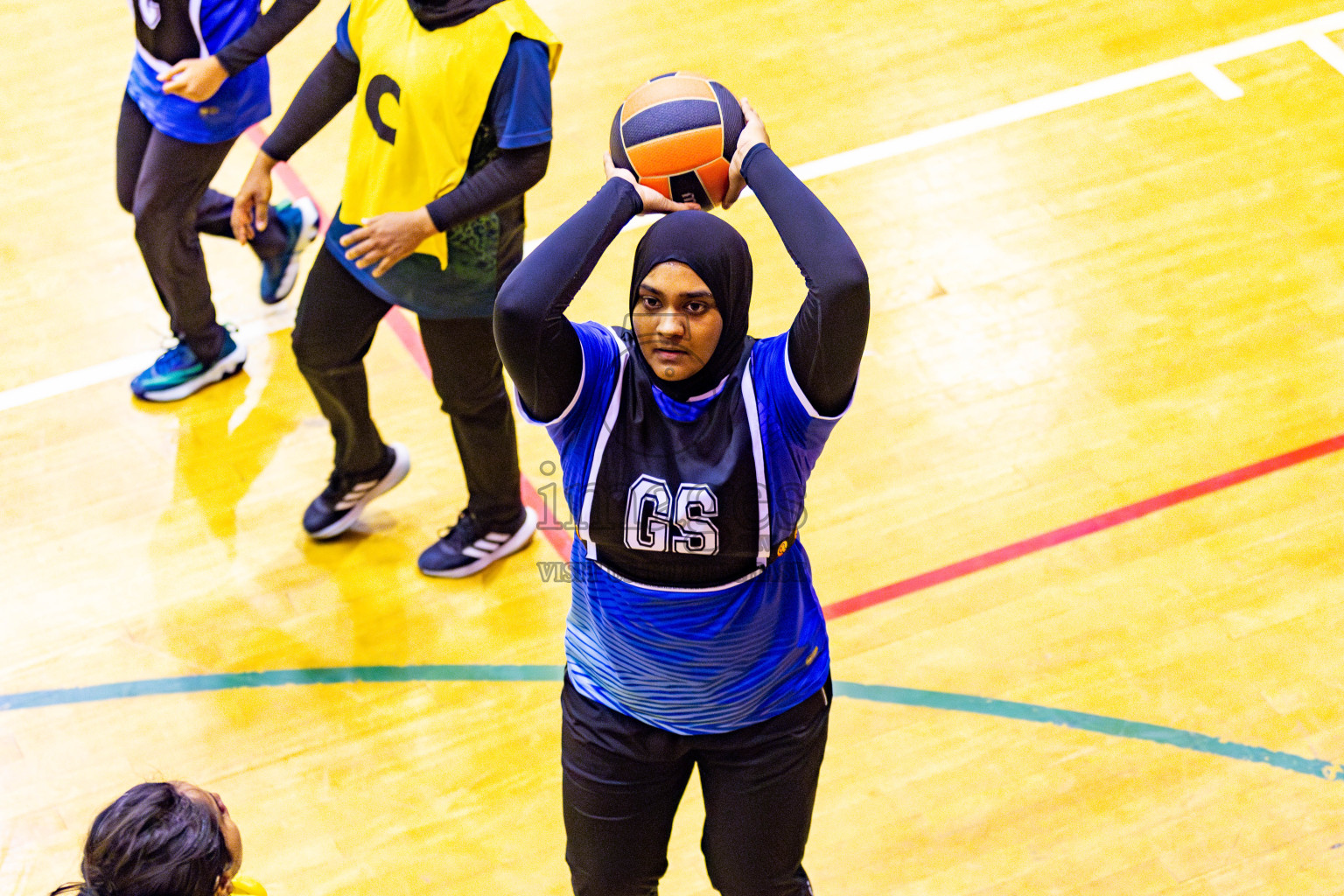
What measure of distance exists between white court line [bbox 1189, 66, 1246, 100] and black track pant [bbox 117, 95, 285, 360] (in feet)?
14.7

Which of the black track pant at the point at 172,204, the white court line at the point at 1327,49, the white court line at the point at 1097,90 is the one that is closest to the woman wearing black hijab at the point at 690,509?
the black track pant at the point at 172,204

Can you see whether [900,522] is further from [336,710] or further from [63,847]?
[63,847]

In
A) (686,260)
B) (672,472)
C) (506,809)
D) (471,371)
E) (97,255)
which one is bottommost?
(506,809)

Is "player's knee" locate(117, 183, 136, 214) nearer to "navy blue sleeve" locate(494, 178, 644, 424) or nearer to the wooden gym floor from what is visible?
the wooden gym floor

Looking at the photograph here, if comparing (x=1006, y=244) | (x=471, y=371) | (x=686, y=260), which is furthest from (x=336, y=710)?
(x=1006, y=244)

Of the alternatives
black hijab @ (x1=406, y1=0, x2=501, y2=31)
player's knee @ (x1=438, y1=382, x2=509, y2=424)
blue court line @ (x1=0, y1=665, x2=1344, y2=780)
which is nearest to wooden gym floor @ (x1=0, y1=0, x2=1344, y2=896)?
blue court line @ (x1=0, y1=665, x2=1344, y2=780)

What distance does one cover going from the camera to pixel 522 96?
361 cm

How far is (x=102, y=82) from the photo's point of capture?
21.5 feet

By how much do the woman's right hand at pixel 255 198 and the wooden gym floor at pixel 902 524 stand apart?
1.08 metres

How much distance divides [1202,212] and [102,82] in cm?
516

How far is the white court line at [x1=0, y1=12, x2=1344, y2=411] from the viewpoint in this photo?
612 cm

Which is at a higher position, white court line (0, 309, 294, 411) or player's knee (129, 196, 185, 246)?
player's knee (129, 196, 185, 246)

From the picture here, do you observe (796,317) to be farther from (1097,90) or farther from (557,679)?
(1097,90)

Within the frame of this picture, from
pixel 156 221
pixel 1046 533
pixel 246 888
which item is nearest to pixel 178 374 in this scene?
pixel 156 221
